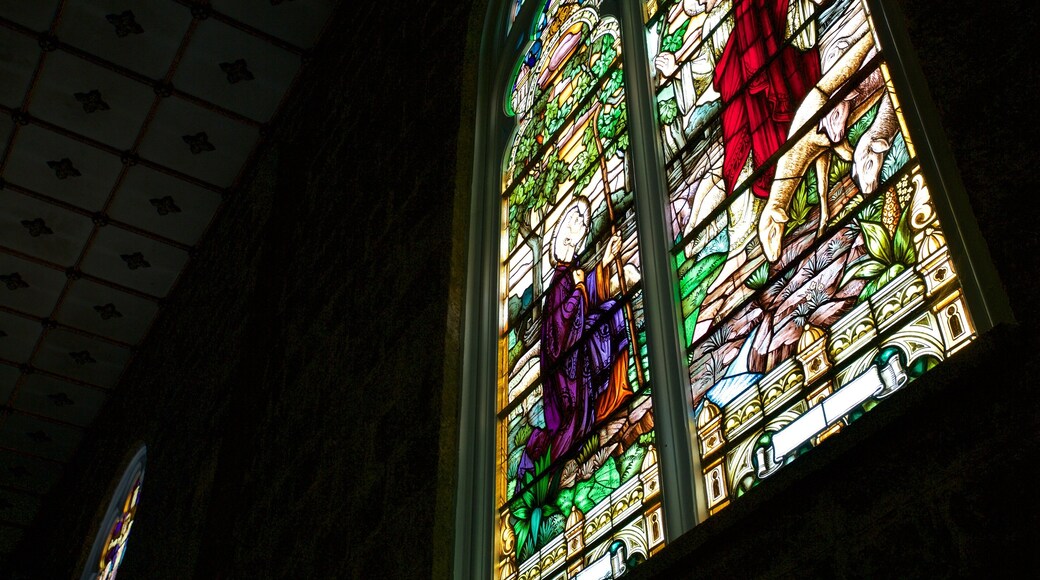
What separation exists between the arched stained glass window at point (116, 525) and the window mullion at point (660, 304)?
25.7 ft

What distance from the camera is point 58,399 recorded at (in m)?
13.6

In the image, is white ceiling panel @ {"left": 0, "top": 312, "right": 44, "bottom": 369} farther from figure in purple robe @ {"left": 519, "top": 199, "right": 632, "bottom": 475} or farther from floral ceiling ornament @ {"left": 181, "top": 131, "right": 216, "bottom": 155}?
figure in purple robe @ {"left": 519, "top": 199, "right": 632, "bottom": 475}

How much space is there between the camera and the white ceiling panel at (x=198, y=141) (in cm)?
1071

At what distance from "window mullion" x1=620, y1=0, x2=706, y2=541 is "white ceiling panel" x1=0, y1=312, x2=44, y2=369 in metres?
9.73

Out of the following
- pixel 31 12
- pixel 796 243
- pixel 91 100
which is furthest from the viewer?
pixel 91 100

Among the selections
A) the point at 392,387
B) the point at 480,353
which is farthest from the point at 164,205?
the point at 480,353

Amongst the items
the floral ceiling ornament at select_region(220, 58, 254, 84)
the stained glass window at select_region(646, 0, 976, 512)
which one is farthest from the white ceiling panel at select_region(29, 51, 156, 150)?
the stained glass window at select_region(646, 0, 976, 512)

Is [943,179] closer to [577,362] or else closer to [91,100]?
[577,362]

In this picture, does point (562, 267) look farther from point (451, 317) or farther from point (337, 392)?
point (337, 392)

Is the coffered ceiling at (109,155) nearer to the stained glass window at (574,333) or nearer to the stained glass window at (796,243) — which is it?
the stained glass window at (574,333)

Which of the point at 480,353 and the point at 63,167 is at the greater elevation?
the point at 63,167

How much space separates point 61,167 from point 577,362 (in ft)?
26.9

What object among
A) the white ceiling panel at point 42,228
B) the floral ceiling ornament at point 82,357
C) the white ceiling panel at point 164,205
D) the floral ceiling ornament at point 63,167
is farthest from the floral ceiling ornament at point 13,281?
the floral ceiling ornament at point 63,167

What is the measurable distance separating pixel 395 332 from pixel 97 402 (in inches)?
353
